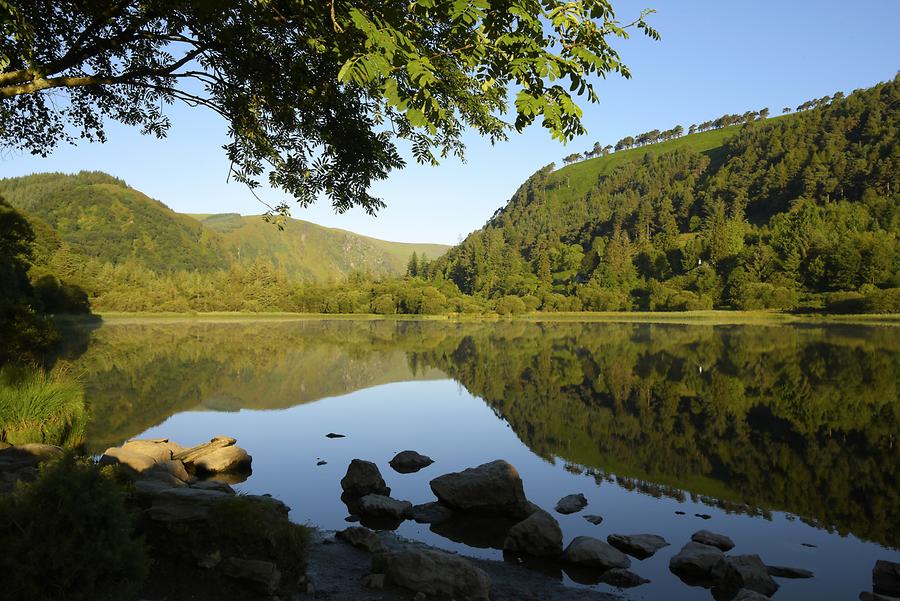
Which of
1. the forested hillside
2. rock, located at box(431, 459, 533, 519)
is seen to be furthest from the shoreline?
rock, located at box(431, 459, 533, 519)

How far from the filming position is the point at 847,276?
12050cm

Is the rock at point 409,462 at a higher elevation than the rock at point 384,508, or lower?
lower

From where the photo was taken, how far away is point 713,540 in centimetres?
1162

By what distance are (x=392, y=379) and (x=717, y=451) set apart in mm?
25039

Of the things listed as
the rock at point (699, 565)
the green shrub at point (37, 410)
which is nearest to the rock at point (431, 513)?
the rock at point (699, 565)

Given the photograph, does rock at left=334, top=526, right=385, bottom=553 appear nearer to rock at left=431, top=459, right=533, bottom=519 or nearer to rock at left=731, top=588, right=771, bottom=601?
rock at left=431, top=459, right=533, bottom=519

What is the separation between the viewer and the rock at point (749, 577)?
31.7 feet

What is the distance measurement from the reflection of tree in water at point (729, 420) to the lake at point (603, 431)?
10cm

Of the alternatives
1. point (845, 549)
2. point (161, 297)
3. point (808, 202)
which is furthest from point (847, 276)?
point (161, 297)

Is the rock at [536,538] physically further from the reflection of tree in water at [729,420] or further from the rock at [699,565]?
the reflection of tree in water at [729,420]

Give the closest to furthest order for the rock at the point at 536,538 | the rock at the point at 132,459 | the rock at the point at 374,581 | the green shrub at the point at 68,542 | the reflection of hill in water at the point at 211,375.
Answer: the green shrub at the point at 68,542 < the rock at the point at 374,581 < the rock at the point at 536,538 < the rock at the point at 132,459 < the reflection of hill in water at the point at 211,375

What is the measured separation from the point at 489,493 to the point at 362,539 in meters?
3.76

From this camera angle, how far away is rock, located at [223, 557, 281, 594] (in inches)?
298

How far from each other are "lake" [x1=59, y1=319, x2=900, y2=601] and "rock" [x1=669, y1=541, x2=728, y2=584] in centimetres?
43
